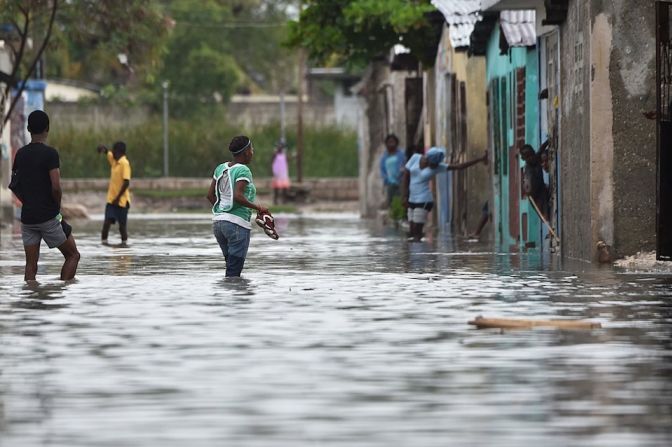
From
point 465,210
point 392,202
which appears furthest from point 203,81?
point 465,210

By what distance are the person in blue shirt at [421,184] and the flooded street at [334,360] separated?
32.1ft

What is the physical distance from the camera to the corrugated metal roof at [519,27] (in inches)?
1036

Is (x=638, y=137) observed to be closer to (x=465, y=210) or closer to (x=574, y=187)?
(x=574, y=187)

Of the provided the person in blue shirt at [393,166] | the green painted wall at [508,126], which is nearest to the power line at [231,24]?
the person in blue shirt at [393,166]

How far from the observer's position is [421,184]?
30312 millimetres

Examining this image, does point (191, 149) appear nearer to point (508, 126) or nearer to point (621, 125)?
point (508, 126)

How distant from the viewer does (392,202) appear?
134ft

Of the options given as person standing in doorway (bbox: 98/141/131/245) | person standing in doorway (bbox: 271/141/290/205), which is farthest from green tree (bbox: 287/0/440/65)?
person standing in doorway (bbox: 271/141/290/205)

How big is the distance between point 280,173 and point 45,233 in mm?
41109

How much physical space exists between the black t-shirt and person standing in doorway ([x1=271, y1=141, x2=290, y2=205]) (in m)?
40.5

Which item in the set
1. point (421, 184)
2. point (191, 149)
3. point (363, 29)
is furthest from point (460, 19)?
point (191, 149)

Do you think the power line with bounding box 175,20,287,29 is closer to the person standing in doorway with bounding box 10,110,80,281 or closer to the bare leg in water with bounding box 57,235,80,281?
the bare leg in water with bounding box 57,235,80,281

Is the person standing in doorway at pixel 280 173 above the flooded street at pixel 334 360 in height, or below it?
above

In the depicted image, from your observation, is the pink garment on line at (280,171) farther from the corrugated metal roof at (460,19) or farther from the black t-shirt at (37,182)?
the black t-shirt at (37,182)
